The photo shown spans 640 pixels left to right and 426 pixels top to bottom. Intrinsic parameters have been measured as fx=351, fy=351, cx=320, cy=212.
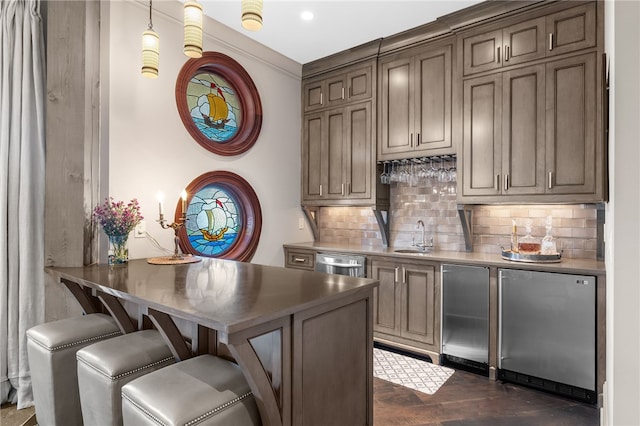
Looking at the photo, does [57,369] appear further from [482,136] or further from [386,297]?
[482,136]

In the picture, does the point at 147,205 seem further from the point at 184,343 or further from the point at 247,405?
the point at 247,405

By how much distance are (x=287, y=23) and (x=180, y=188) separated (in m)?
1.79

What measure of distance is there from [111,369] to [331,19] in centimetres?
311

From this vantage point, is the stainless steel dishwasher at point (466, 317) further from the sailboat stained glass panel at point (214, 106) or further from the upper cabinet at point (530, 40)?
the sailboat stained glass panel at point (214, 106)

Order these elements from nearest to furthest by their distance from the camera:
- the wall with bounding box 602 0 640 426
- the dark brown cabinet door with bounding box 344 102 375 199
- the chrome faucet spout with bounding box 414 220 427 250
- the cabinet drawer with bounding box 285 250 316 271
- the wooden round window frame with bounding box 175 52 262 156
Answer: the wall with bounding box 602 0 640 426, the wooden round window frame with bounding box 175 52 262 156, the chrome faucet spout with bounding box 414 220 427 250, the dark brown cabinet door with bounding box 344 102 375 199, the cabinet drawer with bounding box 285 250 316 271

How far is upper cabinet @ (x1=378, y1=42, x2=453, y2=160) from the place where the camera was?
3.23 meters

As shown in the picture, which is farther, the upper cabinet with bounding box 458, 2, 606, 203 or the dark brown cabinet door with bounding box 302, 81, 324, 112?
the dark brown cabinet door with bounding box 302, 81, 324, 112

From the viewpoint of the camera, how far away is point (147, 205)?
9.10ft

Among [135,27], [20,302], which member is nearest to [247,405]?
[20,302]

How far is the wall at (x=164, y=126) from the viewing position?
2.56 metres

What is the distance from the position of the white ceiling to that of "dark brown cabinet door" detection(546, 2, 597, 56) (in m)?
0.65

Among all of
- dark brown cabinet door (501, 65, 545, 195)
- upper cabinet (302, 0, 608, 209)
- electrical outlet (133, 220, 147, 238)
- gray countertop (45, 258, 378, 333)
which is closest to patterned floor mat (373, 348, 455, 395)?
gray countertop (45, 258, 378, 333)

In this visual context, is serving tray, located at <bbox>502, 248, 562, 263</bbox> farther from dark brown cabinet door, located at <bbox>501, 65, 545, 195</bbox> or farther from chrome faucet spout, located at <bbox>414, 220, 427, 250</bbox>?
chrome faucet spout, located at <bbox>414, 220, 427, 250</bbox>

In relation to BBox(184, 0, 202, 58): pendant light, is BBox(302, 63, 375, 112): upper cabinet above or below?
above
